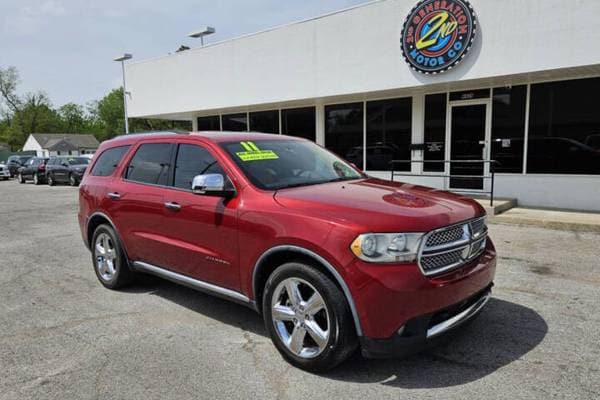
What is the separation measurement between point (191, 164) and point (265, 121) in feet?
38.4

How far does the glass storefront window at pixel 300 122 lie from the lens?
14.5m

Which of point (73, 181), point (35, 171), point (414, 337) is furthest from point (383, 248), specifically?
point (35, 171)

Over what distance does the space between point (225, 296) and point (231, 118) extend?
13.8m

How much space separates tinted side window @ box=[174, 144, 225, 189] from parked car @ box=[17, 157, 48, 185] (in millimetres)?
25325

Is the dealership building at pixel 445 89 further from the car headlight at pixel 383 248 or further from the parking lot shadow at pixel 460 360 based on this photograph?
the car headlight at pixel 383 248

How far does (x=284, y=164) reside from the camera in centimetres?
413

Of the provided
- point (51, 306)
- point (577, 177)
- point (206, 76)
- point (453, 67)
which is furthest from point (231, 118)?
point (51, 306)

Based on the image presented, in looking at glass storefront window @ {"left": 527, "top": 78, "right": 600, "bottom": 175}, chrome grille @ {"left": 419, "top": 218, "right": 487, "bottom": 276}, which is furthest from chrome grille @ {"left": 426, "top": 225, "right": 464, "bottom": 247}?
glass storefront window @ {"left": 527, "top": 78, "right": 600, "bottom": 175}

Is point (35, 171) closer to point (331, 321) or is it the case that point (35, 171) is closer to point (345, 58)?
point (345, 58)

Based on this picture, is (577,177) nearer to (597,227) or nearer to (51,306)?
(597,227)

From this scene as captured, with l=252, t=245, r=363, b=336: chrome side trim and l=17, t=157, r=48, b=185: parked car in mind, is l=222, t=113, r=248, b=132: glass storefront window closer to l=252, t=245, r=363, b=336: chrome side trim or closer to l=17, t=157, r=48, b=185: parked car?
l=252, t=245, r=363, b=336: chrome side trim

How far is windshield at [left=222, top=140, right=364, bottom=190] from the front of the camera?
384cm

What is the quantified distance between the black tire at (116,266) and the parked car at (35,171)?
23.9 metres

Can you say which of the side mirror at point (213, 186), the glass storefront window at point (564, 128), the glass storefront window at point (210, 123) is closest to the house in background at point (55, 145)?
the glass storefront window at point (210, 123)
